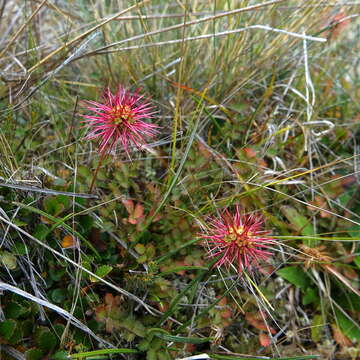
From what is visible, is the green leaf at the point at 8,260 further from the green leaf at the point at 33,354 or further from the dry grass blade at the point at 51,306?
the green leaf at the point at 33,354

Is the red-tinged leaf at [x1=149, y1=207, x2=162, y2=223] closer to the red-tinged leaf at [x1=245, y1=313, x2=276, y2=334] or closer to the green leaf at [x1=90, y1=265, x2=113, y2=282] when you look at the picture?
the green leaf at [x1=90, y1=265, x2=113, y2=282]

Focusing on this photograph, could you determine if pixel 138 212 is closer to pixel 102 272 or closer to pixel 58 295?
pixel 102 272

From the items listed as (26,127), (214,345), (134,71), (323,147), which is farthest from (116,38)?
(214,345)

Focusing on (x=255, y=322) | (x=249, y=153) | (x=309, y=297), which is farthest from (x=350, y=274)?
(x=249, y=153)

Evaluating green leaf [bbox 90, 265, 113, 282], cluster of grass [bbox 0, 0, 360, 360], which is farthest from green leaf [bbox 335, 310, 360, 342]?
green leaf [bbox 90, 265, 113, 282]

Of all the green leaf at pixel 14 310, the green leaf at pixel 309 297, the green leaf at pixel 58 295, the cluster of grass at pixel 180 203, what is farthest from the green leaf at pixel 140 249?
the green leaf at pixel 309 297
